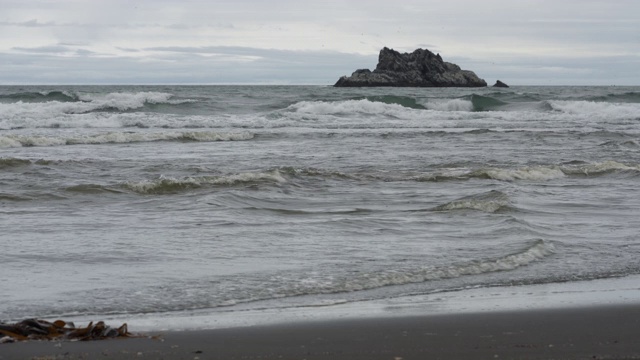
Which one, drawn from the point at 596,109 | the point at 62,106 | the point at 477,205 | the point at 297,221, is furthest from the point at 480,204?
the point at 596,109

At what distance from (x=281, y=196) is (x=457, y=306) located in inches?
257

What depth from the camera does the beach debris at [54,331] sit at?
4.84m

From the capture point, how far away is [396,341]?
4805 millimetres

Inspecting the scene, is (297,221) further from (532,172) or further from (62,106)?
(62,106)

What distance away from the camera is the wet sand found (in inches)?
177

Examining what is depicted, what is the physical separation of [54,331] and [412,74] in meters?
94.3

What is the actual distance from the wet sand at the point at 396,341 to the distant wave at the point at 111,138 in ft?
60.8

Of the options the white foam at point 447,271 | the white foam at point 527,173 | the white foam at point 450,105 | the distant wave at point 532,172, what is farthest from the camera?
the white foam at point 450,105

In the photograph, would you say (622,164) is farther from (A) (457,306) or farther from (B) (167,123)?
(B) (167,123)

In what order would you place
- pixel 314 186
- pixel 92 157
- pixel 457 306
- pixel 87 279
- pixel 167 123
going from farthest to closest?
pixel 167 123 < pixel 92 157 < pixel 314 186 < pixel 87 279 < pixel 457 306

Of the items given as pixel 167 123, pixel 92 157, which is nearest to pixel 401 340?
pixel 92 157

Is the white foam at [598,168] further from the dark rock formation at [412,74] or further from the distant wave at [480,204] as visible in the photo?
the dark rock formation at [412,74]

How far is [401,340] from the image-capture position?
482 centimetres

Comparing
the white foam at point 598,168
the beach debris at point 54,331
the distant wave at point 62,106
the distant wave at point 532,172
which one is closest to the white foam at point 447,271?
the beach debris at point 54,331
